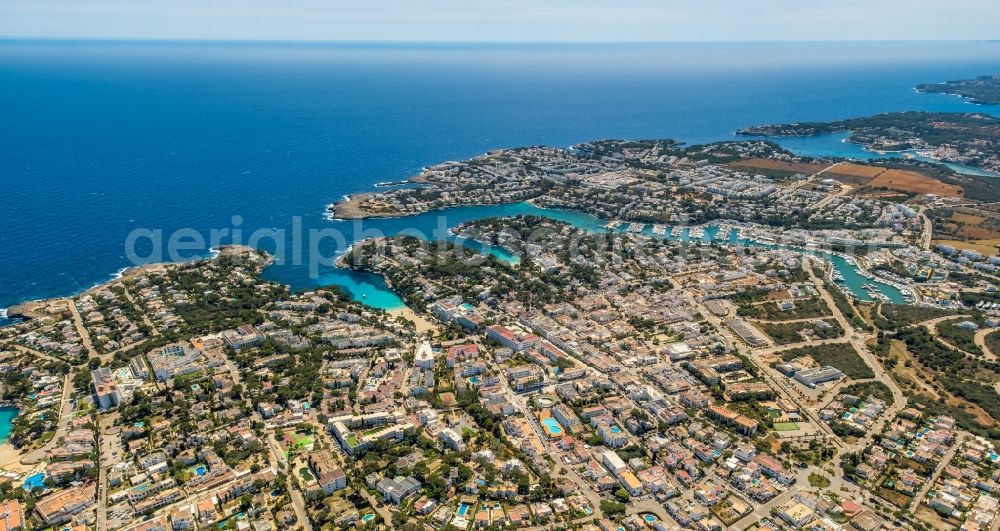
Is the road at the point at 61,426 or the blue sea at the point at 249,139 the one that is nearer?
the road at the point at 61,426

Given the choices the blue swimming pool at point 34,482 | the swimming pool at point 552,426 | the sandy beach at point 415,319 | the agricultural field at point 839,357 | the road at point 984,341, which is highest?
the road at point 984,341

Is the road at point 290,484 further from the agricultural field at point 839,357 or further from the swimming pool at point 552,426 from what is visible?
the agricultural field at point 839,357

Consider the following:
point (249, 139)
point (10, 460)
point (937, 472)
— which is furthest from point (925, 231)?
point (249, 139)

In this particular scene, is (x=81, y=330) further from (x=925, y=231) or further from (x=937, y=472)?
(x=925, y=231)

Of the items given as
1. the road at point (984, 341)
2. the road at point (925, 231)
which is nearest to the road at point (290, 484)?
the road at point (984, 341)

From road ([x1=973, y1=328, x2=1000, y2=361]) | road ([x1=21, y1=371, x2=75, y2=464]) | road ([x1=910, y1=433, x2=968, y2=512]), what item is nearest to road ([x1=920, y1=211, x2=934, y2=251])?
road ([x1=973, y1=328, x2=1000, y2=361])

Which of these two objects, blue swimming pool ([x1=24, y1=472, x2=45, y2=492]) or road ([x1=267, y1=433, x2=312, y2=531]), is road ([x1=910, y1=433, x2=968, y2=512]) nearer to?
road ([x1=267, y1=433, x2=312, y2=531])
